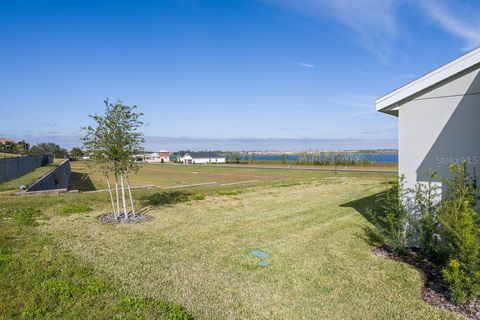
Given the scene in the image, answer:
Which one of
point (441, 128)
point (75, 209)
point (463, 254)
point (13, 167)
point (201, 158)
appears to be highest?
point (441, 128)

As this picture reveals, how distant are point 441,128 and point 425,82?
1006mm

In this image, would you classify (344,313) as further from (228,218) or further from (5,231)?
(5,231)

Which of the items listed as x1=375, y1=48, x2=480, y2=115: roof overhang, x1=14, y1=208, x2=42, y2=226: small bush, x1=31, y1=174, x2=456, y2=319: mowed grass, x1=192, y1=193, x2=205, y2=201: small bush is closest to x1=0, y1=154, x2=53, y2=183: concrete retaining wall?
x1=14, y1=208, x2=42, y2=226: small bush

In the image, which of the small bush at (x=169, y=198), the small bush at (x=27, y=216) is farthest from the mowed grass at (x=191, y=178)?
the small bush at (x=27, y=216)

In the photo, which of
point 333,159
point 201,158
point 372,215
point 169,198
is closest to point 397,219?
point 372,215

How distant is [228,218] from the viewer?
10.2 m

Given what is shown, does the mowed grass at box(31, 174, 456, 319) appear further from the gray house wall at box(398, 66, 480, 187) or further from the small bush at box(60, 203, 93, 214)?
the gray house wall at box(398, 66, 480, 187)

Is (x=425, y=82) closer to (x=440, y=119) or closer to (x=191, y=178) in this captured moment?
(x=440, y=119)

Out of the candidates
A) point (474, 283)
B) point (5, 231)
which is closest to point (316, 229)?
point (474, 283)

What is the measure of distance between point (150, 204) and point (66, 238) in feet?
16.8

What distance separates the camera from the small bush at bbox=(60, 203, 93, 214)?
35.1 ft

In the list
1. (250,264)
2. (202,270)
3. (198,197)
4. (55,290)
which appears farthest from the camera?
(198,197)

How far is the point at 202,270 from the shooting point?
562 cm

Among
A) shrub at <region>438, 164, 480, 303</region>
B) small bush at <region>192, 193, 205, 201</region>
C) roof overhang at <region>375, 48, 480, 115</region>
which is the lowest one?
small bush at <region>192, 193, 205, 201</region>
